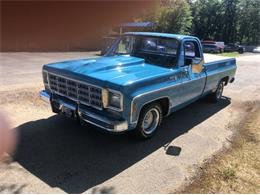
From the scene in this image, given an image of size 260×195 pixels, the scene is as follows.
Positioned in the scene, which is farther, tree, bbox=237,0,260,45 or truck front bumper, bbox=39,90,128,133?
tree, bbox=237,0,260,45

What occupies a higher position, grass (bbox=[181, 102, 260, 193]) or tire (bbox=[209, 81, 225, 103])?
tire (bbox=[209, 81, 225, 103])

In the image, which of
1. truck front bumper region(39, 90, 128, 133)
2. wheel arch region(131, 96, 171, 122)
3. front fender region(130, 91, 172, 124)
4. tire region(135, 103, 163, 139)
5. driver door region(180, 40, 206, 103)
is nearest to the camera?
truck front bumper region(39, 90, 128, 133)

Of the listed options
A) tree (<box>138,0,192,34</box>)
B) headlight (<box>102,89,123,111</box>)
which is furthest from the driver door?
tree (<box>138,0,192,34</box>)

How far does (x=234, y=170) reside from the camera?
14.5 ft

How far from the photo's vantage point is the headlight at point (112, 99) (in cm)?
440

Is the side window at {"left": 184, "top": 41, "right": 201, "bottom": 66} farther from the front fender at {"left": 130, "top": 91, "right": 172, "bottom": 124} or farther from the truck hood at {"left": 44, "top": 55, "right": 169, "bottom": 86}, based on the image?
the front fender at {"left": 130, "top": 91, "right": 172, "bottom": 124}

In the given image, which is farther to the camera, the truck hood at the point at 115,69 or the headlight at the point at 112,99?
the truck hood at the point at 115,69

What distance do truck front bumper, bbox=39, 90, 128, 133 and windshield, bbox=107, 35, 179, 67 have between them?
1929 millimetres

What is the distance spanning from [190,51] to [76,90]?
A: 2865 mm

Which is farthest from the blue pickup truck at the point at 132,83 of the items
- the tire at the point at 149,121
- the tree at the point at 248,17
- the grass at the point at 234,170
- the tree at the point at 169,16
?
the tree at the point at 248,17

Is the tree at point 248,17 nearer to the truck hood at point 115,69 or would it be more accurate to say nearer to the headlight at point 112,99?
the truck hood at point 115,69

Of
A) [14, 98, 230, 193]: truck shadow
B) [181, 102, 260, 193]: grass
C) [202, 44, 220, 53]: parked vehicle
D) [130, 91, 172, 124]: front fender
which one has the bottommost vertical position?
[202, 44, 220, 53]: parked vehicle

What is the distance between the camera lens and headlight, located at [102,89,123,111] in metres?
4.40

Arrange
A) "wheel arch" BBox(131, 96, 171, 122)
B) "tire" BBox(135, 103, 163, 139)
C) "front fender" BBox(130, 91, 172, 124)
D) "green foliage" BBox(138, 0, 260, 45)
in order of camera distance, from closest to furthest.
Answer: "front fender" BBox(130, 91, 172, 124), "tire" BBox(135, 103, 163, 139), "wheel arch" BBox(131, 96, 171, 122), "green foliage" BBox(138, 0, 260, 45)
